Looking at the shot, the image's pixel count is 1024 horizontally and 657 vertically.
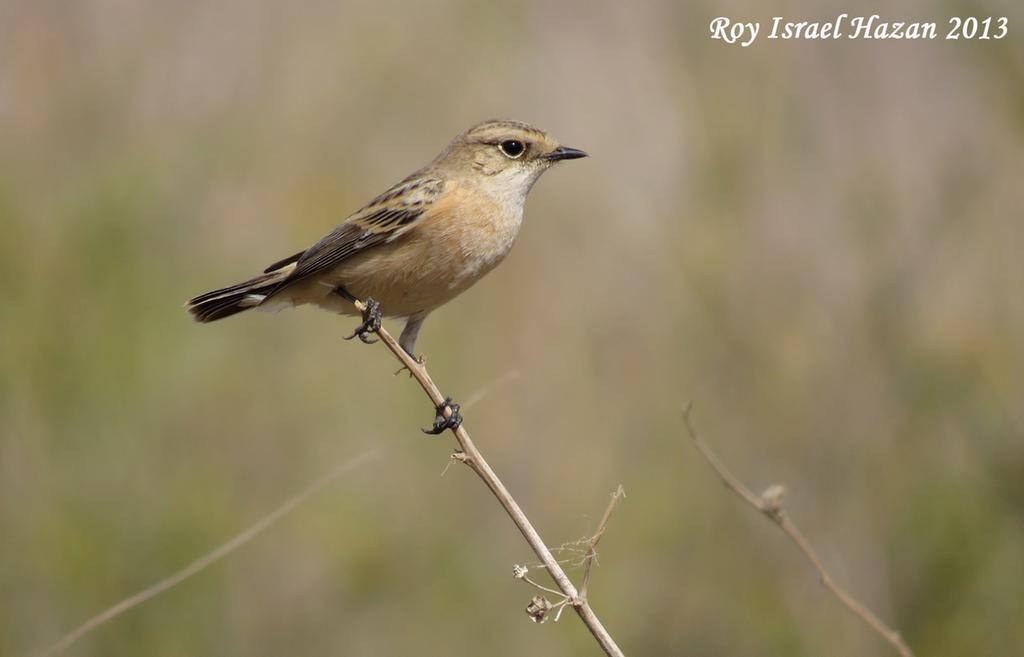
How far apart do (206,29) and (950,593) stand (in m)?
5.16

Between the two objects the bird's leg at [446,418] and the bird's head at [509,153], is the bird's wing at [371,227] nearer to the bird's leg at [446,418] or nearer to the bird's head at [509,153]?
the bird's head at [509,153]

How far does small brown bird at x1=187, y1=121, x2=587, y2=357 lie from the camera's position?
4852 mm

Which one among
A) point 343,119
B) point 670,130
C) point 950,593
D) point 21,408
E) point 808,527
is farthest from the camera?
point 670,130

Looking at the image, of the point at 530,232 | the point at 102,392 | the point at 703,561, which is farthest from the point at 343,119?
the point at 703,561

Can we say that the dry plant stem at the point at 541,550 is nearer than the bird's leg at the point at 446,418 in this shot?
Yes

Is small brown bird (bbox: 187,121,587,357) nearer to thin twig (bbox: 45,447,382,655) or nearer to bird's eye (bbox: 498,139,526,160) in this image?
bird's eye (bbox: 498,139,526,160)

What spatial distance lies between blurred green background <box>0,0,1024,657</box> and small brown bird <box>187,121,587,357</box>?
24.5 inches

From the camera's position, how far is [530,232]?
296 inches

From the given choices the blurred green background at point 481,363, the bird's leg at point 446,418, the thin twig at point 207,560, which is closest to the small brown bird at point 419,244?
the bird's leg at point 446,418

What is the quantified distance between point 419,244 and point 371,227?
0.26 m

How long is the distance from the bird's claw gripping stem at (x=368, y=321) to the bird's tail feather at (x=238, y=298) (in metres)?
0.53

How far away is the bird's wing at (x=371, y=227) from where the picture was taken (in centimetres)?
497

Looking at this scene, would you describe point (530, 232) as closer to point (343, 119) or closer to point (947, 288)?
point (343, 119)

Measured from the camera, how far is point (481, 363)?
6.94 meters
